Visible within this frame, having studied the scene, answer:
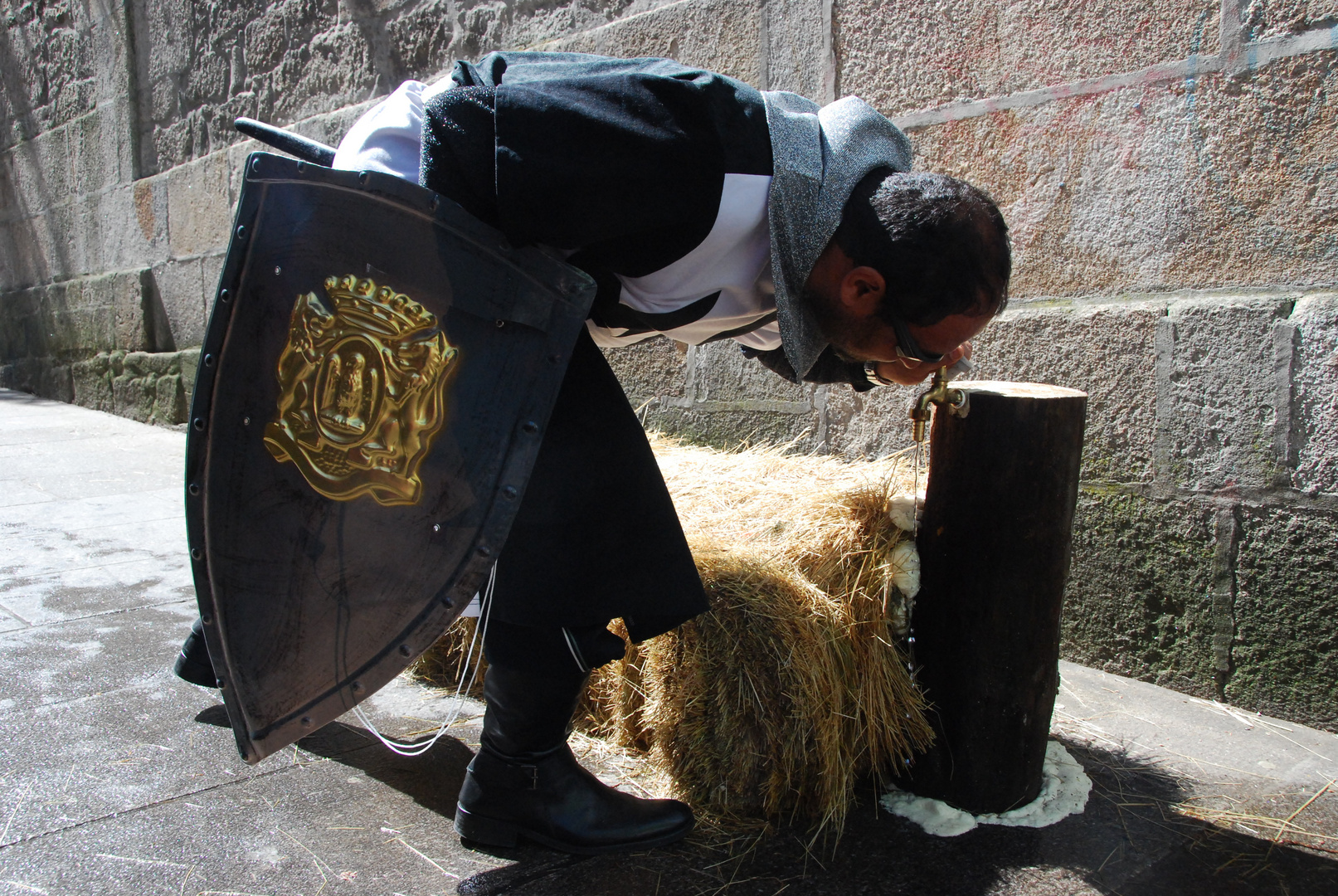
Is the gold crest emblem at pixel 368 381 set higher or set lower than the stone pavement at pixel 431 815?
higher

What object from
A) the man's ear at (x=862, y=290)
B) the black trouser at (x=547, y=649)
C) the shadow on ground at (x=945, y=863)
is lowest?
the shadow on ground at (x=945, y=863)

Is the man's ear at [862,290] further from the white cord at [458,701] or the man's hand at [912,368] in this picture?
the white cord at [458,701]

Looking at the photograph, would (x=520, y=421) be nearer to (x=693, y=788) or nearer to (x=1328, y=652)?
(x=693, y=788)

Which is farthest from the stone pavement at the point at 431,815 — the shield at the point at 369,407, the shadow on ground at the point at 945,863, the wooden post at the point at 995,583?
the shield at the point at 369,407

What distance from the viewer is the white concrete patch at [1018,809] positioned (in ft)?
5.98

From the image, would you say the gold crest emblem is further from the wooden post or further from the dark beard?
the wooden post

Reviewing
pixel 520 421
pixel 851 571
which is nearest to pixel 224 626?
pixel 520 421

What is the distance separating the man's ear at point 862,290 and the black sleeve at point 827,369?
0.25 m

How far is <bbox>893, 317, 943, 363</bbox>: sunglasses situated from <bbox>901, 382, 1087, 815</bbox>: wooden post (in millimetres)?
203

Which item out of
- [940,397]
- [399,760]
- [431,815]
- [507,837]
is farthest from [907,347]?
[399,760]

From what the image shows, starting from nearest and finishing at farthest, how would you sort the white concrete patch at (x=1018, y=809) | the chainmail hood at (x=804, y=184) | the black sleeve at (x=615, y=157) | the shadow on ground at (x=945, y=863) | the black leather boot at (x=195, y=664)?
1. the black sleeve at (x=615, y=157)
2. the chainmail hood at (x=804, y=184)
3. the shadow on ground at (x=945, y=863)
4. the white concrete patch at (x=1018, y=809)
5. the black leather boot at (x=195, y=664)

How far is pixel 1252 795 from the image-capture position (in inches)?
76.4

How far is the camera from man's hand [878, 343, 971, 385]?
67.7 inches

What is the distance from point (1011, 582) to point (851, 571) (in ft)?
0.99
